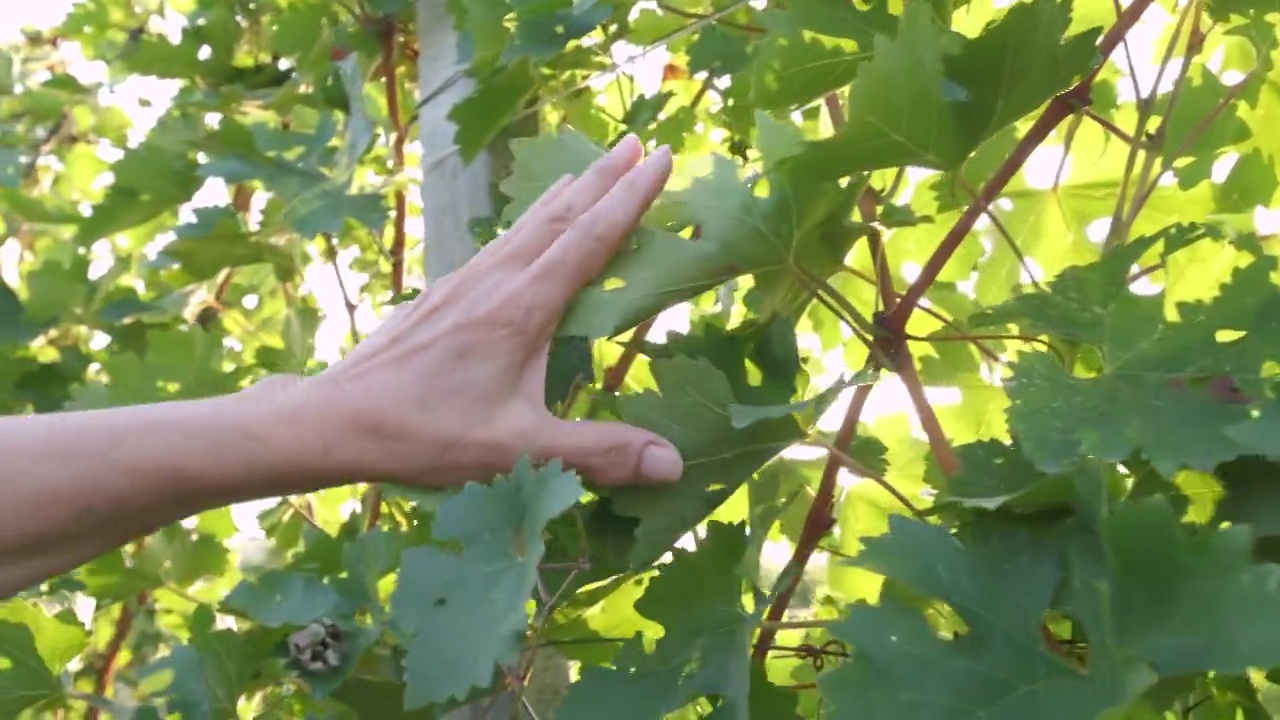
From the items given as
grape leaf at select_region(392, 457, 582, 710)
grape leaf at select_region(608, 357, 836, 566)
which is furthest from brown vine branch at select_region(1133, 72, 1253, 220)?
grape leaf at select_region(392, 457, 582, 710)

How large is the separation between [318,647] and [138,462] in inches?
5.9

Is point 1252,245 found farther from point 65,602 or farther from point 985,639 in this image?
point 65,602

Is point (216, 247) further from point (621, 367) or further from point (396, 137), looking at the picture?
point (621, 367)

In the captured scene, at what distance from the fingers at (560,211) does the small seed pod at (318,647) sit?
240mm

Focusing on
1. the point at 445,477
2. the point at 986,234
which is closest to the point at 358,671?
the point at 445,477

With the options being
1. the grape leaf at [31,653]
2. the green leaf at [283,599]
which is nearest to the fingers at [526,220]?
the green leaf at [283,599]

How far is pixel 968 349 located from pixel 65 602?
0.93 meters

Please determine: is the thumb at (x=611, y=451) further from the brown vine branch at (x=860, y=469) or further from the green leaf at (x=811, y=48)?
the green leaf at (x=811, y=48)

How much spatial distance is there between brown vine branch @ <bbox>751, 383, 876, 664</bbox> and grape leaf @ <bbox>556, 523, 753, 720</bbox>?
73 millimetres

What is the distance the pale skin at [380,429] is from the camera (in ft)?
1.70

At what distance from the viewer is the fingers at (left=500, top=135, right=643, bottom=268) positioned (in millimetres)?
548

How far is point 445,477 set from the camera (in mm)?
537

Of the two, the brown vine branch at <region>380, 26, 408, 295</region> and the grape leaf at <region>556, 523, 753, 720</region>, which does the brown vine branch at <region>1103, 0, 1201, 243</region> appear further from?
the brown vine branch at <region>380, 26, 408, 295</region>

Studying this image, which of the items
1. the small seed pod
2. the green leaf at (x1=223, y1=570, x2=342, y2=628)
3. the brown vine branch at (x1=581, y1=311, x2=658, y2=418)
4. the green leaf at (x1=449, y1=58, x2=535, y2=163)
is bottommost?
the small seed pod
